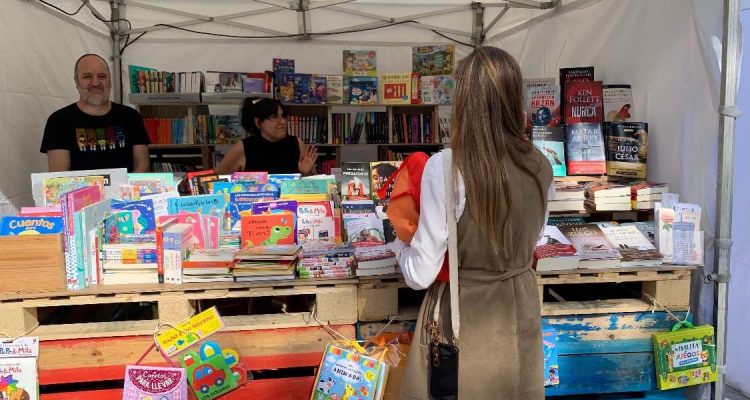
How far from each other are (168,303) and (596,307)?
1.79 m

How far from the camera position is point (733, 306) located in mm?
2848

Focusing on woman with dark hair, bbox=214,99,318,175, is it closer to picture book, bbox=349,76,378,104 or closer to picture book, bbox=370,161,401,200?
picture book, bbox=370,161,401,200

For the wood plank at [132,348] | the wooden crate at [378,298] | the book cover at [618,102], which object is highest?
the book cover at [618,102]

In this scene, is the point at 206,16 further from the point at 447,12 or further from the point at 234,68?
the point at 447,12

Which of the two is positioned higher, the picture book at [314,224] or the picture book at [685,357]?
the picture book at [314,224]

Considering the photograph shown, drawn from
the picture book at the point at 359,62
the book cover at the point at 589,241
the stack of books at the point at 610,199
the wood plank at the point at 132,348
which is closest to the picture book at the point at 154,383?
the wood plank at the point at 132,348

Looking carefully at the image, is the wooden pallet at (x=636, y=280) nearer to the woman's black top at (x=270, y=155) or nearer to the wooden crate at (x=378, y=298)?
the wooden crate at (x=378, y=298)

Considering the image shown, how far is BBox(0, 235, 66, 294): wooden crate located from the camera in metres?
2.03

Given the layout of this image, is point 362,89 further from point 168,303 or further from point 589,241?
point 168,303

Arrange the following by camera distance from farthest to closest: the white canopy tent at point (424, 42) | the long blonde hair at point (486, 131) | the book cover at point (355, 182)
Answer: the book cover at point (355, 182), the white canopy tent at point (424, 42), the long blonde hair at point (486, 131)

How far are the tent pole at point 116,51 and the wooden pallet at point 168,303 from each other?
13.7 ft

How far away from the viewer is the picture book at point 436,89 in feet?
19.3

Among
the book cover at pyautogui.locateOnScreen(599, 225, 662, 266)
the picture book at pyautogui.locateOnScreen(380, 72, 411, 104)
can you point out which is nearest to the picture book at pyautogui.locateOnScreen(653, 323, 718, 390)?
the book cover at pyautogui.locateOnScreen(599, 225, 662, 266)

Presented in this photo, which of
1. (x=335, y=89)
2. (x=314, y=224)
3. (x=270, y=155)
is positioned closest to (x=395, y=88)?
(x=335, y=89)
